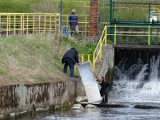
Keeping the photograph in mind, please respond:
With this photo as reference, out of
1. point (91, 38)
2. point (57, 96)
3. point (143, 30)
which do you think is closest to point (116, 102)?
point (57, 96)

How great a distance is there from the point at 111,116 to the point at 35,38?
29.0 feet

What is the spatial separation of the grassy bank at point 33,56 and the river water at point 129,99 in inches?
73.0

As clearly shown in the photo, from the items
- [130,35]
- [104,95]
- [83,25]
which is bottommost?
[104,95]

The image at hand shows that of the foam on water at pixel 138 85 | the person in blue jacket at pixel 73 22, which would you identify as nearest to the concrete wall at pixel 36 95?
the foam on water at pixel 138 85

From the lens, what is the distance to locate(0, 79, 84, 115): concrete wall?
2470cm

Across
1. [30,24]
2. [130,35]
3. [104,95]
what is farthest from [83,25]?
[104,95]

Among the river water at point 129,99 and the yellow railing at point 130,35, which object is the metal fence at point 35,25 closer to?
the yellow railing at point 130,35

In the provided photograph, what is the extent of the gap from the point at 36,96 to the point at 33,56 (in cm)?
446

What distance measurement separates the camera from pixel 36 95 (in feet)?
87.1

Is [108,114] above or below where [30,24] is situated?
below

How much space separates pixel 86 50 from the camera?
3525 centimetres

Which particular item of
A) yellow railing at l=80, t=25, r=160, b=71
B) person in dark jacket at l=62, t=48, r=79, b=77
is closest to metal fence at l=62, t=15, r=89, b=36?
yellow railing at l=80, t=25, r=160, b=71

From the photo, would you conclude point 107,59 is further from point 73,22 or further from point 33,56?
point 33,56

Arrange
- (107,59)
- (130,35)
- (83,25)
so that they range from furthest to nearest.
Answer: (83,25) < (130,35) < (107,59)
